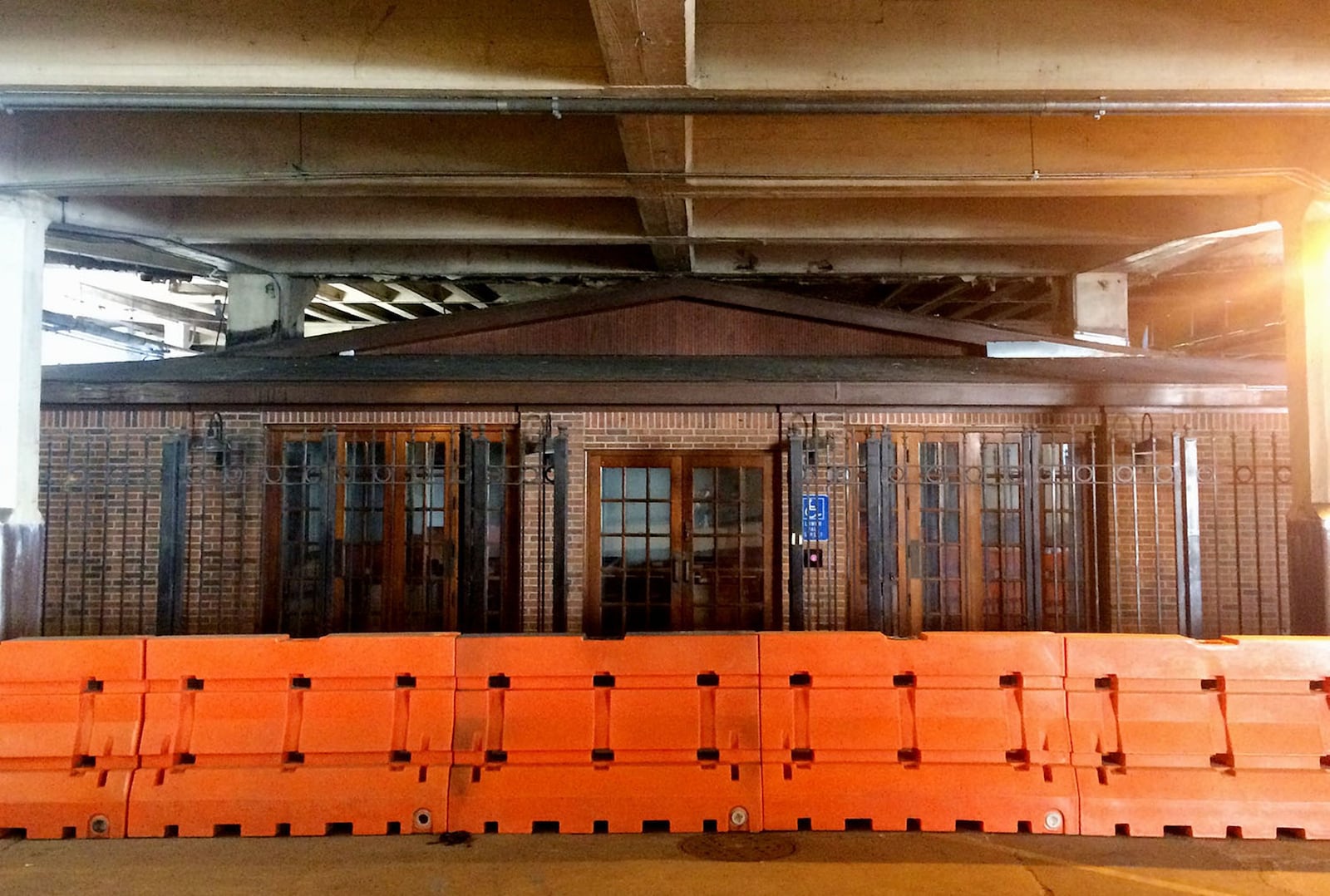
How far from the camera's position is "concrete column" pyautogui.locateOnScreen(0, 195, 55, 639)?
6.83 meters

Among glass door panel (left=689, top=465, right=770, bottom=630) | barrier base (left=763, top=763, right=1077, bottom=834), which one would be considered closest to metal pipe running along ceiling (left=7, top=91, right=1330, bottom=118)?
barrier base (left=763, top=763, right=1077, bottom=834)

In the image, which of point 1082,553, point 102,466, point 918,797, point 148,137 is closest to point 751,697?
point 918,797

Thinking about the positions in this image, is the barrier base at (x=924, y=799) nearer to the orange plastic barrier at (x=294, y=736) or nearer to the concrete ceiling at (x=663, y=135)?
the orange plastic barrier at (x=294, y=736)

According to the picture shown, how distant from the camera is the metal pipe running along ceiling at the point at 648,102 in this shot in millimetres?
5578

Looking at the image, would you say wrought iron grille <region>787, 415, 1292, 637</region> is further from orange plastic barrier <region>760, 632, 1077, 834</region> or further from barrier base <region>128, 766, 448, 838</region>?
barrier base <region>128, 766, 448, 838</region>

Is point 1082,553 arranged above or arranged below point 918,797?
above

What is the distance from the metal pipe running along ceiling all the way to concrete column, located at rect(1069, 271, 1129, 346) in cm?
515

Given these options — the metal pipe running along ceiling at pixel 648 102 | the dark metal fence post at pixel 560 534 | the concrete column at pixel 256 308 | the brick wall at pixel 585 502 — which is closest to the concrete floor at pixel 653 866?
the dark metal fence post at pixel 560 534

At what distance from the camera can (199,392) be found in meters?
9.56

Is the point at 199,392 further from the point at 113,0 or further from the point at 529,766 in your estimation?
Answer: the point at 529,766

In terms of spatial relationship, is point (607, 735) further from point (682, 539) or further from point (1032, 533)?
point (1032, 533)

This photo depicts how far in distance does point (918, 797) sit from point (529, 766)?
2.64 m

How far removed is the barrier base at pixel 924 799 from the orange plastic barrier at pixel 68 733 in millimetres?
4396

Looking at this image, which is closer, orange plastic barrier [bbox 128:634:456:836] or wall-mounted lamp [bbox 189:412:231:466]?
orange plastic barrier [bbox 128:634:456:836]
